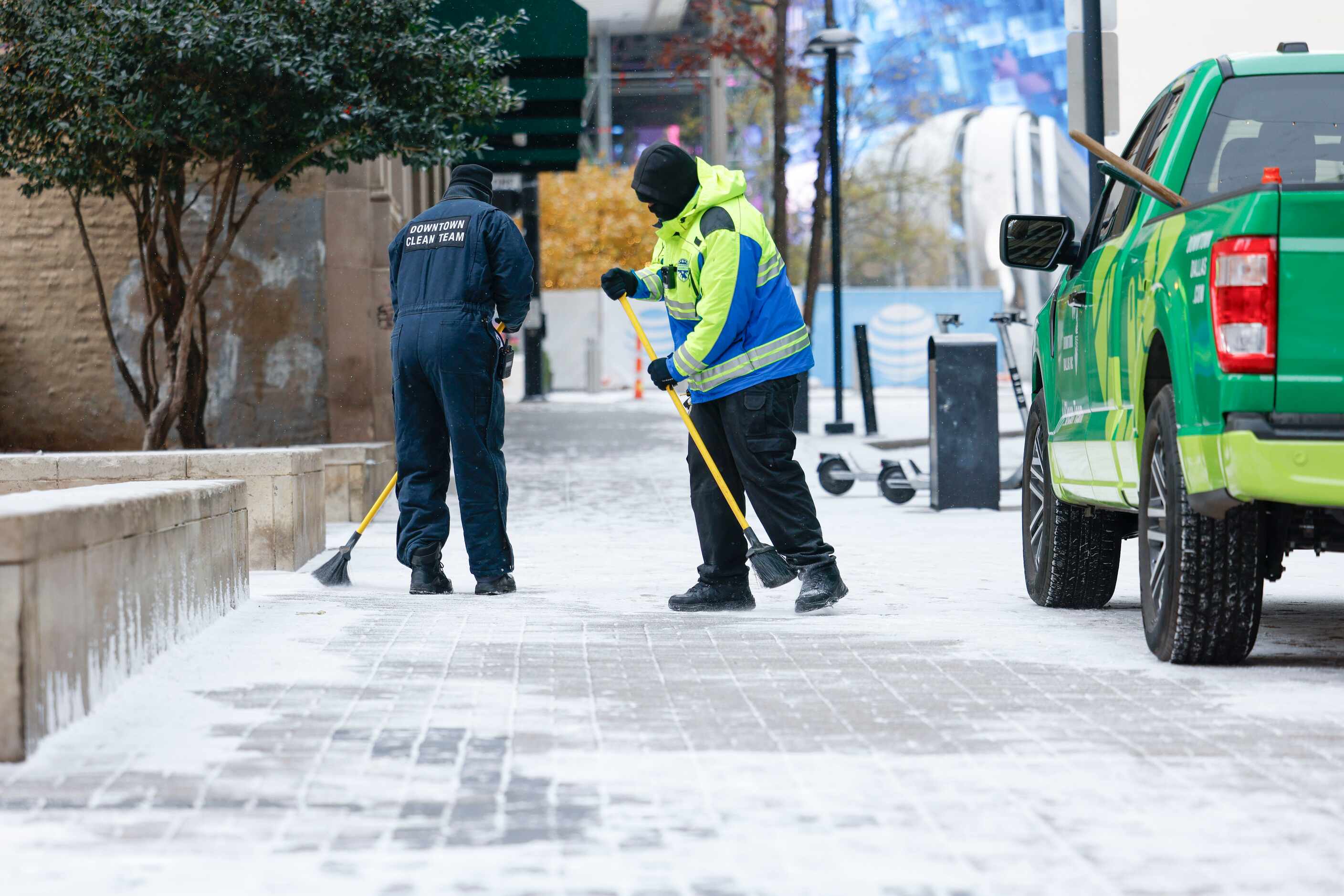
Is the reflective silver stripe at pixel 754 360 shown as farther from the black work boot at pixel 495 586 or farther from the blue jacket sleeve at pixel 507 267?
the black work boot at pixel 495 586

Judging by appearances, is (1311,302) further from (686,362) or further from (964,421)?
(964,421)

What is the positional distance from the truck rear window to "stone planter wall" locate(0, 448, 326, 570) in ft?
16.2

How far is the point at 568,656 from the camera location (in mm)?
6340

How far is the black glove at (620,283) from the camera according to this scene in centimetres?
773

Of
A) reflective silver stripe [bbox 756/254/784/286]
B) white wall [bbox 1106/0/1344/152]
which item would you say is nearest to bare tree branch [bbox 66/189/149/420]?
reflective silver stripe [bbox 756/254/784/286]

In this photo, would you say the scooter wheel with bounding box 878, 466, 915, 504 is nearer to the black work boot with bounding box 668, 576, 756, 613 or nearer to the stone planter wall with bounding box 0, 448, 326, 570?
the stone planter wall with bounding box 0, 448, 326, 570

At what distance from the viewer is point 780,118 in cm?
2700

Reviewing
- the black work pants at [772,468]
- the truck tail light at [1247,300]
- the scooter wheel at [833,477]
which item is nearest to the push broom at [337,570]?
the black work pants at [772,468]

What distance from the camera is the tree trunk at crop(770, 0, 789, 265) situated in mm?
27000

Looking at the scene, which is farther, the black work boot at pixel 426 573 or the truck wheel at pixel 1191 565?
the black work boot at pixel 426 573

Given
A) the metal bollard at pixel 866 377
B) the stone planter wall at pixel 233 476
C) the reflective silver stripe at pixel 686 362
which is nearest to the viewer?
the reflective silver stripe at pixel 686 362

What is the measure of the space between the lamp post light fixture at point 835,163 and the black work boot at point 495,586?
14962 mm

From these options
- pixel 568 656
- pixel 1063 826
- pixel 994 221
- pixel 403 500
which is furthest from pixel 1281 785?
pixel 994 221

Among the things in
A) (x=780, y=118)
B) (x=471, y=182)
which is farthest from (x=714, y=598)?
(x=780, y=118)
